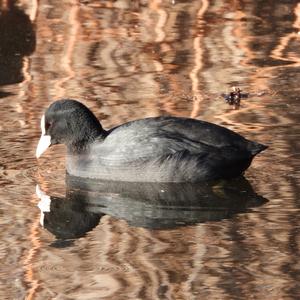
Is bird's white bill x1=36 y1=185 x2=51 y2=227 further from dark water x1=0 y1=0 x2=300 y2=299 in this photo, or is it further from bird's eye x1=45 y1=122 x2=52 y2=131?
bird's eye x1=45 y1=122 x2=52 y2=131

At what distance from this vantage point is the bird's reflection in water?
7477mm

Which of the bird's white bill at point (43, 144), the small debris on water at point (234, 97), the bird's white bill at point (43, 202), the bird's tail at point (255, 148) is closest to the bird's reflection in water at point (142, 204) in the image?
the bird's white bill at point (43, 202)

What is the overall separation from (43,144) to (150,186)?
853 millimetres

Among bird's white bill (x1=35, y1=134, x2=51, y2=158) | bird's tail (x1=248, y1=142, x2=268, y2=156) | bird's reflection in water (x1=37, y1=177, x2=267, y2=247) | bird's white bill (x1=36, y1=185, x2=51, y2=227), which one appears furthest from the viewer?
bird's white bill (x1=35, y1=134, x2=51, y2=158)

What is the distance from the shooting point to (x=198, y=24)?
513 inches

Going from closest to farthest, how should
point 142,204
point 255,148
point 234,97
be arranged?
point 142,204 < point 255,148 < point 234,97

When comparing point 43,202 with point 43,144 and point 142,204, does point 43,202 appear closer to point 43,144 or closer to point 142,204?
point 142,204

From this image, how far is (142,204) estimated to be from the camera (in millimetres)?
7836

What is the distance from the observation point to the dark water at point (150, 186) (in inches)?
254

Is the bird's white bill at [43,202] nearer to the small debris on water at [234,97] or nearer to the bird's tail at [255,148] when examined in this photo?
the bird's tail at [255,148]

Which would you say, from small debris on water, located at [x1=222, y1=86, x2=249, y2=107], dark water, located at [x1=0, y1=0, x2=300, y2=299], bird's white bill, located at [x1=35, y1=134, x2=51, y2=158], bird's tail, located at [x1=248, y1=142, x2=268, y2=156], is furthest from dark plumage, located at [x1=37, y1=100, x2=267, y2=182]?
small debris on water, located at [x1=222, y1=86, x2=249, y2=107]

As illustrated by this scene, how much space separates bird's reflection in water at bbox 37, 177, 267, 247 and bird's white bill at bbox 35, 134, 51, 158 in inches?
12.4

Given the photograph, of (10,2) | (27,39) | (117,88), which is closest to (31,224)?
(117,88)

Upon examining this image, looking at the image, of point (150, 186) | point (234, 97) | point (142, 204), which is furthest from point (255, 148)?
point (234, 97)
